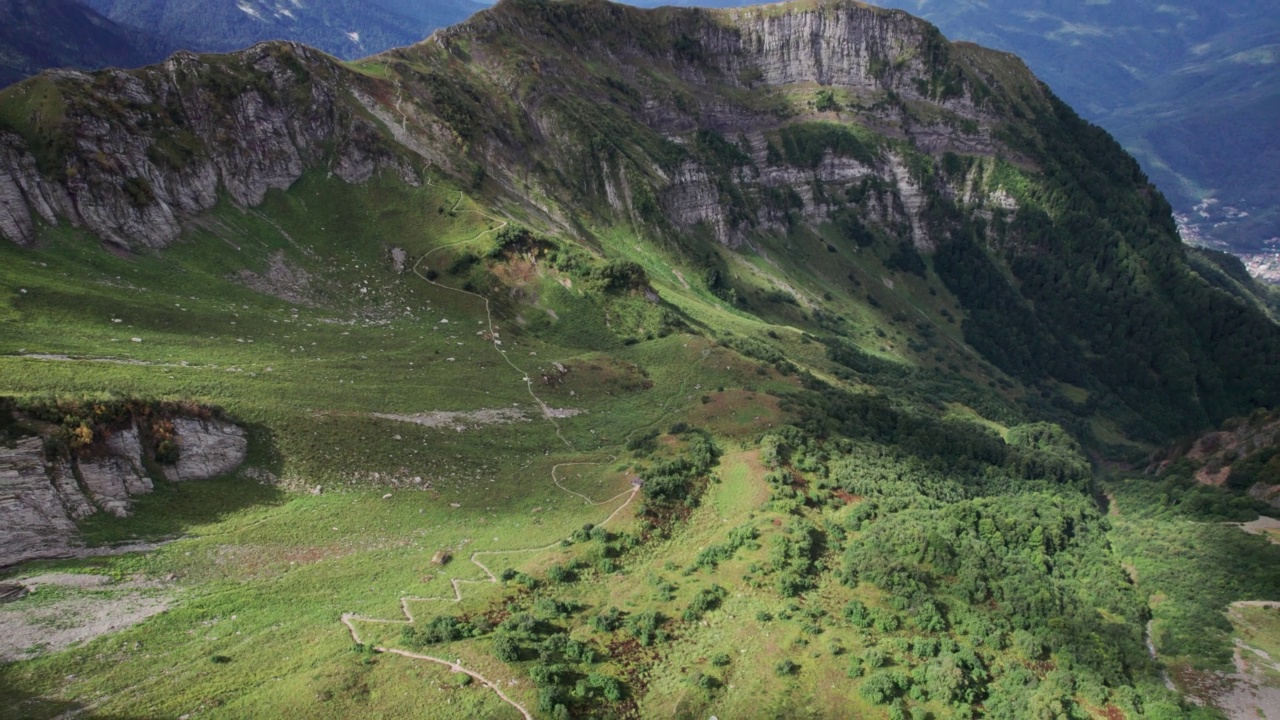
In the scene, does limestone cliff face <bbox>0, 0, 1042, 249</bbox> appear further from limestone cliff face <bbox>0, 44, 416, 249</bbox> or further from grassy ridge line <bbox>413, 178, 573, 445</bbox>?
grassy ridge line <bbox>413, 178, 573, 445</bbox>

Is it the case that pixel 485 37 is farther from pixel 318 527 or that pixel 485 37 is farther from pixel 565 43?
pixel 318 527

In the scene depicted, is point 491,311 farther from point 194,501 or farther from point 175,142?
point 194,501

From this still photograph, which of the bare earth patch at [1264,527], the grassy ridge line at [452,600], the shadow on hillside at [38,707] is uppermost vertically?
the bare earth patch at [1264,527]

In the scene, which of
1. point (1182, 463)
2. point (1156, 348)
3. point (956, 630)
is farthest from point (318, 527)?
point (1156, 348)

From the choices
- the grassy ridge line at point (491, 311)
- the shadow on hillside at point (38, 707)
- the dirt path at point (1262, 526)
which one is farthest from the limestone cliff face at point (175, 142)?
the dirt path at point (1262, 526)

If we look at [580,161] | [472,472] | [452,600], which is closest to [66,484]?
[452,600]

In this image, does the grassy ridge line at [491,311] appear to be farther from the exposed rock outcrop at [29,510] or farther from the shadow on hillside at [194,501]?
the exposed rock outcrop at [29,510]
